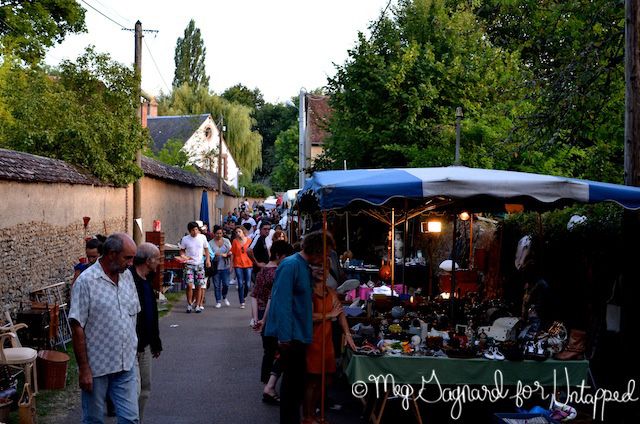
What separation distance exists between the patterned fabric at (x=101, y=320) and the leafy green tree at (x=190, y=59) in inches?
2931

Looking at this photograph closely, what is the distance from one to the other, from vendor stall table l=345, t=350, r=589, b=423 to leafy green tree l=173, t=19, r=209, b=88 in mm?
73305

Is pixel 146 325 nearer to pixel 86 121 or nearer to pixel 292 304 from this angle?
pixel 292 304

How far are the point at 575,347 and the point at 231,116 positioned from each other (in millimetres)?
53285

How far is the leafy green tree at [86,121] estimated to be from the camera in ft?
58.3

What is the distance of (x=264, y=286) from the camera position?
9.80 meters

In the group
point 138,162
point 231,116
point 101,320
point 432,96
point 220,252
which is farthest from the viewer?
point 231,116

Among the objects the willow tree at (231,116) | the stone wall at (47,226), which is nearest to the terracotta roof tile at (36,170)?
the stone wall at (47,226)

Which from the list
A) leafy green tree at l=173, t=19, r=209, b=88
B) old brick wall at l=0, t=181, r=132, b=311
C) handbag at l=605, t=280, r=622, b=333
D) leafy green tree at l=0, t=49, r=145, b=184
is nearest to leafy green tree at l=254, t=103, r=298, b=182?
leafy green tree at l=173, t=19, r=209, b=88

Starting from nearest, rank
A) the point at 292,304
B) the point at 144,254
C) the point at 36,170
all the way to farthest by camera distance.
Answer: the point at 144,254 → the point at 292,304 → the point at 36,170

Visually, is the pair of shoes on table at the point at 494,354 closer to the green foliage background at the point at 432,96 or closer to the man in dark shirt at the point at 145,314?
the man in dark shirt at the point at 145,314

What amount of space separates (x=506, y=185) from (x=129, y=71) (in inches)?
593

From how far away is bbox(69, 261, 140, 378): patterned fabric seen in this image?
5.44 meters

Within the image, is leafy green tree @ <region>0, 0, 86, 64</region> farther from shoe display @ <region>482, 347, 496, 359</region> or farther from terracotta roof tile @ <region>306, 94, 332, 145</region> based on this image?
terracotta roof tile @ <region>306, 94, 332, 145</region>

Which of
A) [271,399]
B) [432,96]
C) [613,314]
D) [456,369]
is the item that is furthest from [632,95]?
[432,96]
